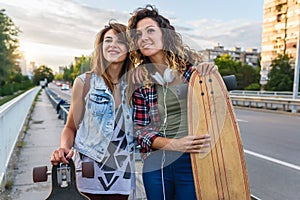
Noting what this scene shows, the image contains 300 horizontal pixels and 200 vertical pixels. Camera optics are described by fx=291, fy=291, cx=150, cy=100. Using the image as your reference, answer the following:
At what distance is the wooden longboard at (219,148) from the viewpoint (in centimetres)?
170

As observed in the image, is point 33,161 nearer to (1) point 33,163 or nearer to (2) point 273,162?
(1) point 33,163

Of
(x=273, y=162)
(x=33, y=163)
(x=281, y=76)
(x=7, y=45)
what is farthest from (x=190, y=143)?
(x=7, y=45)

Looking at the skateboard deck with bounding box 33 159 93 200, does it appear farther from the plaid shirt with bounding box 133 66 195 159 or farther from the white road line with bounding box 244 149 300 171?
the white road line with bounding box 244 149 300 171

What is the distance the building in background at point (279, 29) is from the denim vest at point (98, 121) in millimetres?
58463

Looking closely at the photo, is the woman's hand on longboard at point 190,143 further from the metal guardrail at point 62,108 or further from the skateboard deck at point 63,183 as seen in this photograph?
the metal guardrail at point 62,108

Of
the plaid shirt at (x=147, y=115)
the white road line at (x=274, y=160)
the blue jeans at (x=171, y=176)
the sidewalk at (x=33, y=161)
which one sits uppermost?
the plaid shirt at (x=147, y=115)

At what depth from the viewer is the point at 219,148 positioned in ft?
5.67

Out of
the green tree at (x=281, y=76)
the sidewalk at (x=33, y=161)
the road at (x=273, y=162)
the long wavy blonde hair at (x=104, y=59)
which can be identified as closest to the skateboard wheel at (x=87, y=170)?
the long wavy blonde hair at (x=104, y=59)

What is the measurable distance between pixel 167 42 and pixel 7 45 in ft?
170

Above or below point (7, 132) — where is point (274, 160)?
below

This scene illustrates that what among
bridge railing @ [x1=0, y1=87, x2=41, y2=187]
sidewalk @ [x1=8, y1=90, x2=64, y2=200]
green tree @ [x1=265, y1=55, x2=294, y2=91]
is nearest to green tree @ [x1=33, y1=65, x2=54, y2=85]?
green tree @ [x1=265, y1=55, x2=294, y2=91]

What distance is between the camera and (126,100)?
5.74ft

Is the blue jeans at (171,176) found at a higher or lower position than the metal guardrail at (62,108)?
higher

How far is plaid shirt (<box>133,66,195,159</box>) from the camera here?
164cm
